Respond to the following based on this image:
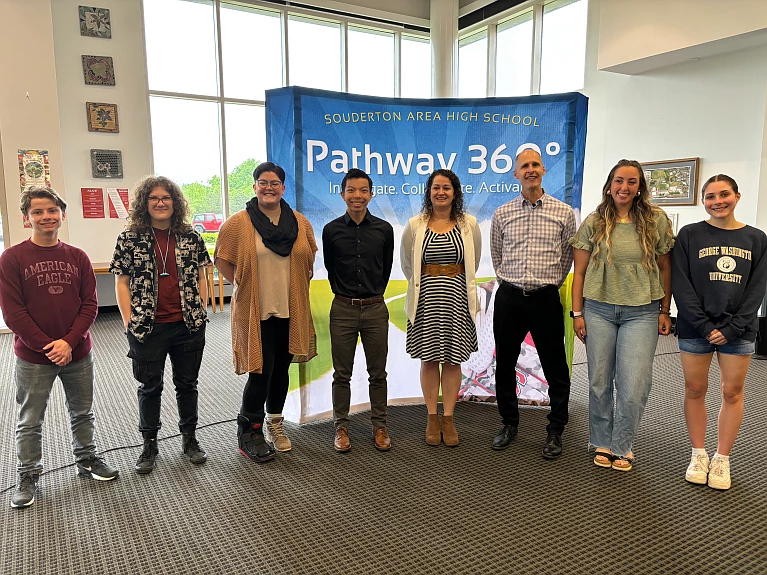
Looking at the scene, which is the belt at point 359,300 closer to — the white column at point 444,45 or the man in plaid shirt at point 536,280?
the man in plaid shirt at point 536,280

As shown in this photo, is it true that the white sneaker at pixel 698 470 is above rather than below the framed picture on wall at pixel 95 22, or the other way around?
below

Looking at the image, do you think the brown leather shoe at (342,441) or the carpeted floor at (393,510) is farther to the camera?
the brown leather shoe at (342,441)

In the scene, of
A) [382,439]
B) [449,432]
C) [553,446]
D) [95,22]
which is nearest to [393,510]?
[382,439]

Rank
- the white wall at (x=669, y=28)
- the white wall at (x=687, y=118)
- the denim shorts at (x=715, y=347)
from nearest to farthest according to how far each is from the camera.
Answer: the denim shorts at (x=715, y=347), the white wall at (x=669, y=28), the white wall at (x=687, y=118)

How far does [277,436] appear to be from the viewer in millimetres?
3057

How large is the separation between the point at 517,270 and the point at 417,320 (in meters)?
0.61

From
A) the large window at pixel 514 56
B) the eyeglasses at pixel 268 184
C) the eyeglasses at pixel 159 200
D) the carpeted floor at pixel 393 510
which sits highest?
the large window at pixel 514 56

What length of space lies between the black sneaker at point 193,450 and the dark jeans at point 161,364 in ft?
0.54

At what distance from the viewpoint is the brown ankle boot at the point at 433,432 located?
3.07 m

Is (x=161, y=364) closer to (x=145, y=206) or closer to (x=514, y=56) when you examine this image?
(x=145, y=206)

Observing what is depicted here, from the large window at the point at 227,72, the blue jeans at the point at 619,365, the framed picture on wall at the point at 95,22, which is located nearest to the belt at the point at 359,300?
the blue jeans at the point at 619,365

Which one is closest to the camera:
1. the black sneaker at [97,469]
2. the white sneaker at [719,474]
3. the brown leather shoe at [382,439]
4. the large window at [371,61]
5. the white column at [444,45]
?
the white sneaker at [719,474]

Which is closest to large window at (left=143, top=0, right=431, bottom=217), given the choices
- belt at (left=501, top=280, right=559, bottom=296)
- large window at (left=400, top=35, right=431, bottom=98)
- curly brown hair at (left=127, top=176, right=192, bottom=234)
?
large window at (left=400, top=35, right=431, bottom=98)

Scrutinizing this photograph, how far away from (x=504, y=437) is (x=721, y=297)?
133 centimetres
